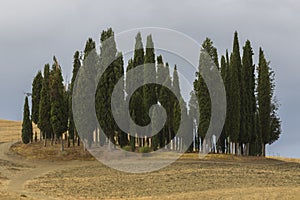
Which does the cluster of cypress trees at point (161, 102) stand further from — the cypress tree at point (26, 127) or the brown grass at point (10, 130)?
the brown grass at point (10, 130)

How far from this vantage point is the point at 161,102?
61.1 meters

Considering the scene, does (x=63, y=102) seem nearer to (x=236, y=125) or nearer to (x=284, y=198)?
(x=236, y=125)

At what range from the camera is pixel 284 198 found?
26.7 meters

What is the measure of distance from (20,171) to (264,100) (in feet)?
97.7

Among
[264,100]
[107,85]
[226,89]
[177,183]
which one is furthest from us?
[264,100]

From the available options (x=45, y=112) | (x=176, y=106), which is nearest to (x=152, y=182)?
(x=176, y=106)

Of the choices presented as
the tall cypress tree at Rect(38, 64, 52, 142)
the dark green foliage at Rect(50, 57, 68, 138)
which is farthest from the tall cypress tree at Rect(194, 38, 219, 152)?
the tall cypress tree at Rect(38, 64, 52, 142)

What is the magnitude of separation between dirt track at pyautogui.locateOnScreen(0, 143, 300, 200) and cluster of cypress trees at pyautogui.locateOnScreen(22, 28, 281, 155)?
8.93m

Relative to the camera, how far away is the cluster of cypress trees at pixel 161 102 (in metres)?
54.1

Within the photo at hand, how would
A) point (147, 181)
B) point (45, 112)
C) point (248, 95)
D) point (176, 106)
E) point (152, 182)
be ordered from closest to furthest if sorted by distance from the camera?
point (152, 182) → point (147, 181) → point (248, 95) → point (45, 112) → point (176, 106)

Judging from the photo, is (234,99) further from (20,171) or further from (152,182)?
(20,171)

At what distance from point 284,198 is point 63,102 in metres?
33.7

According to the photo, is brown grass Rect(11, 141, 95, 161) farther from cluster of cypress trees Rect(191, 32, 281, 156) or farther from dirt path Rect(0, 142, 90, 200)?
cluster of cypress trees Rect(191, 32, 281, 156)

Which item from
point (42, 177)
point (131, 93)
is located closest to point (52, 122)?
point (131, 93)
